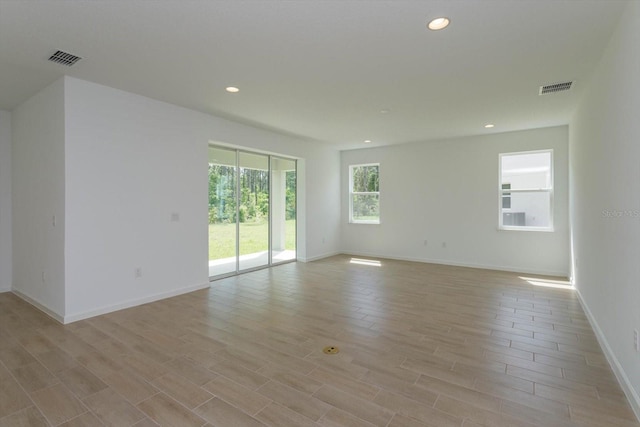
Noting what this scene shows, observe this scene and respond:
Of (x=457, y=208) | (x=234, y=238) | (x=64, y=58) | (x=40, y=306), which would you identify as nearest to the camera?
(x=64, y=58)

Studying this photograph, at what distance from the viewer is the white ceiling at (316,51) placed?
2234 millimetres

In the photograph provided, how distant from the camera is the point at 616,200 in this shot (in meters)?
2.46

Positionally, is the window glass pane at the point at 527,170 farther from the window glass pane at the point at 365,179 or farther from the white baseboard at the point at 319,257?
the white baseboard at the point at 319,257

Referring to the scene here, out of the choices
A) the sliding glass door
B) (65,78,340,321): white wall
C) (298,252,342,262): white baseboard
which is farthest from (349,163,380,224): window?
(65,78,340,321): white wall

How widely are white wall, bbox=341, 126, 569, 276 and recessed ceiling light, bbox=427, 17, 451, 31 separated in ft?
14.6

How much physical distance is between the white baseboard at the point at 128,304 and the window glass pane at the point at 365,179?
14.8 ft

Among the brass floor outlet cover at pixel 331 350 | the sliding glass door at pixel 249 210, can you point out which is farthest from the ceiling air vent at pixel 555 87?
the sliding glass door at pixel 249 210

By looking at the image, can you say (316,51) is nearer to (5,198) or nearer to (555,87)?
(555,87)

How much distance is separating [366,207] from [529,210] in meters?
3.41

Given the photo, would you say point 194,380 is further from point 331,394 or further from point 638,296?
point 638,296

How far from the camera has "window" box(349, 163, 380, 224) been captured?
25.7 ft

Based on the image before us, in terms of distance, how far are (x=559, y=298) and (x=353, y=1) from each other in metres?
4.51

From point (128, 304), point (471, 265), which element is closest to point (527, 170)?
point (471, 265)

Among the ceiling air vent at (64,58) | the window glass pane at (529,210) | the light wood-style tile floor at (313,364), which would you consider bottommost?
the light wood-style tile floor at (313,364)
